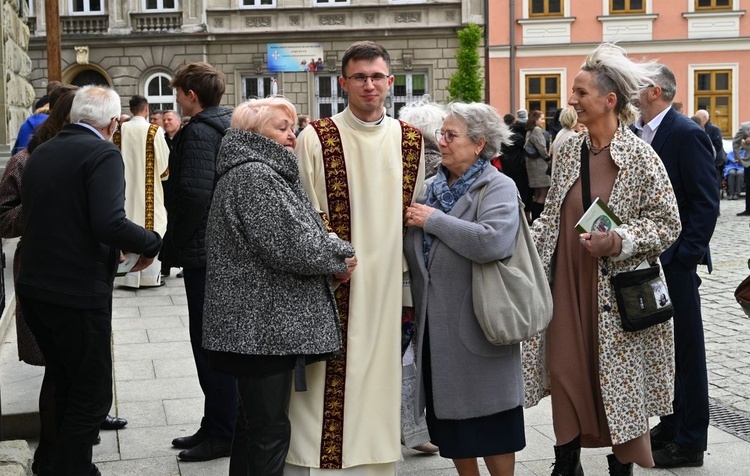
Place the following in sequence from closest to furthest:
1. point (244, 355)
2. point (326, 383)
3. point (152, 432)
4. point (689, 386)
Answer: point (244, 355) → point (326, 383) → point (689, 386) → point (152, 432)

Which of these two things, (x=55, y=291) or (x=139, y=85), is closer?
(x=55, y=291)

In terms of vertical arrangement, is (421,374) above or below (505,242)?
below

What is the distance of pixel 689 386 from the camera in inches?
205

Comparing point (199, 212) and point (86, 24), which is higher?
point (86, 24)

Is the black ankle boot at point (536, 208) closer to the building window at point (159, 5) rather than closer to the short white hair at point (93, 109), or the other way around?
the short white hair at point (93, 109)

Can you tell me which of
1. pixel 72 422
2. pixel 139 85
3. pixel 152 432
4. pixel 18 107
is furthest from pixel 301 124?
pixel 139 85

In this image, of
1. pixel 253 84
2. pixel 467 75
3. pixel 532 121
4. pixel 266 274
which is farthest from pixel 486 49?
pixel 266 274

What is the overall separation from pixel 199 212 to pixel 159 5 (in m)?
31.3

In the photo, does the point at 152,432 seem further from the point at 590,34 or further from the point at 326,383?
the point at 590,34

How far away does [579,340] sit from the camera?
4590mm

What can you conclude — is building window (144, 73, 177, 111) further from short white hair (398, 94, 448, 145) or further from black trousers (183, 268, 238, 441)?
black trousers (183, 268, 238, 441)

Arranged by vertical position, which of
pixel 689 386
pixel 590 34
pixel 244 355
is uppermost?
pixel 590 34

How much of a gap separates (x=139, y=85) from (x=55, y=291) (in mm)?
31134

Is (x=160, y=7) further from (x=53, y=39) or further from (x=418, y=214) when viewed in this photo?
(x=418, y=214)
